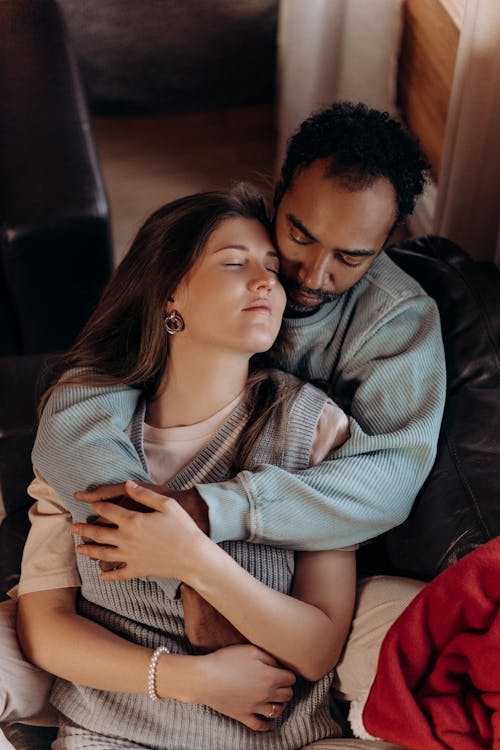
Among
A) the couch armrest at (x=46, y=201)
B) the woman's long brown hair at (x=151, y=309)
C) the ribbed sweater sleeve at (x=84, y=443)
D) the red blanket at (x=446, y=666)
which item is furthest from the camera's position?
the couch armrest at (x=46, y=201)

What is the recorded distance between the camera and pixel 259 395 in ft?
5.32

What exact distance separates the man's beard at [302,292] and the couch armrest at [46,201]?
1.88 feet

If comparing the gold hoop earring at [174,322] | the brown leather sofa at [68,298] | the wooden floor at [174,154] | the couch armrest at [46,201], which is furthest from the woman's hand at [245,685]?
the wooden floor at [174,154]

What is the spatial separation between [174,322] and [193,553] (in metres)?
0.43

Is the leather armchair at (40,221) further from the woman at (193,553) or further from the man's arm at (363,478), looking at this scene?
the man's arm at (363,478)

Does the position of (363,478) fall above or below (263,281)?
below

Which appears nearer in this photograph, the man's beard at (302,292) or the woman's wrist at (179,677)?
the woman's wrist at (179,677)

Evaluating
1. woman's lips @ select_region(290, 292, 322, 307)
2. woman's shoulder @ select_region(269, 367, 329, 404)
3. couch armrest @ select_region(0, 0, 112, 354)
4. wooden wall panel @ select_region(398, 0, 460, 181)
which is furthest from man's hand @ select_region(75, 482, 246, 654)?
wooden wall panel @ select_region(398, 0, 460, 181)

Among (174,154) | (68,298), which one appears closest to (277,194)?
(68,298)

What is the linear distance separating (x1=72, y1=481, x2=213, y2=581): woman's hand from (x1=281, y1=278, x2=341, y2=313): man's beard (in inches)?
Result: 17.3

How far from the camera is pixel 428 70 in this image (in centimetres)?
279

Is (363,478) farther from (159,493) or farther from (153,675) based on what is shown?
(153,675)

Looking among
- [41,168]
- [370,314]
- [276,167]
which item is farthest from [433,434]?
[276,167]

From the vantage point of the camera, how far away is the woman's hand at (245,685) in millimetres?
1367
